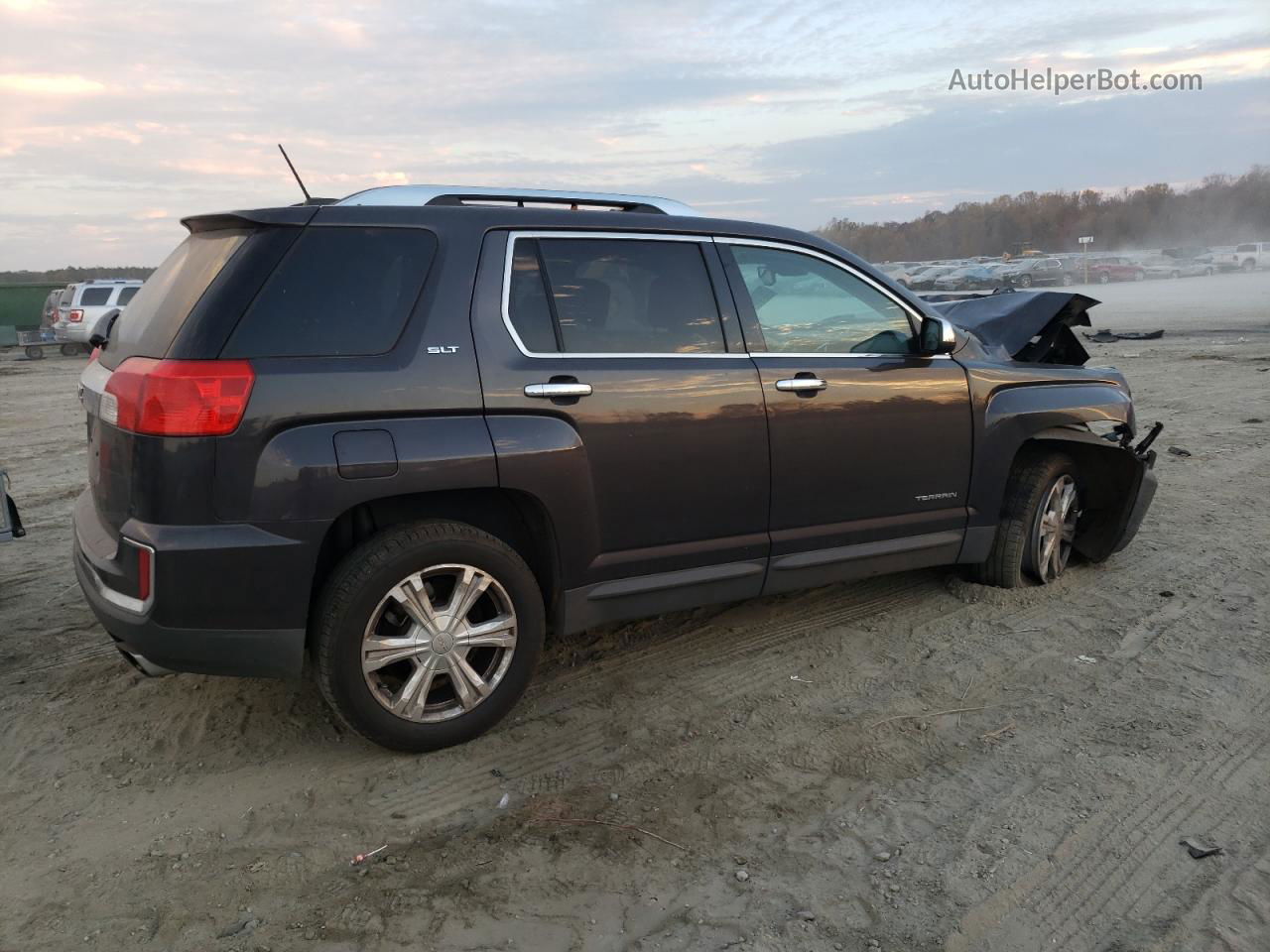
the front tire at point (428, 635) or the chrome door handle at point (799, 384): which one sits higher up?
the chrome door handle at point (799, 384)

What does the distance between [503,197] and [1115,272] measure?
4793 cm

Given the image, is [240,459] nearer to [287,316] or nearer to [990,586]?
[287,316]

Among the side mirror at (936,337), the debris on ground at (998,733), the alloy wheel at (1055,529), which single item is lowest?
the debris on ground at (998,733)

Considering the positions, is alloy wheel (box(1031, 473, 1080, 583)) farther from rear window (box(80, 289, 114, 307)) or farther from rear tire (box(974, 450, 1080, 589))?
rear window (box(80, 289, 114, 307))

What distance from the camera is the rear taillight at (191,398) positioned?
3115 millimetres

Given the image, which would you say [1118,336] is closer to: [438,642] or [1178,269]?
[438,642]

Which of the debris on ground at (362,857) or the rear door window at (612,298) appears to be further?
the rear door window at (612,298)

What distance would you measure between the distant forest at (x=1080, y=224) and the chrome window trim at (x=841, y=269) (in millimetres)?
68768

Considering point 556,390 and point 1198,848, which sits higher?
point 556,390

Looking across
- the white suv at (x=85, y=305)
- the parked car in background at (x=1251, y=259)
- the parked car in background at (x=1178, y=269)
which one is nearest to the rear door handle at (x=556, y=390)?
the white suv at (x=85, y=305)

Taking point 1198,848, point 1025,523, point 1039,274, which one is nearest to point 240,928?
point 1198,848

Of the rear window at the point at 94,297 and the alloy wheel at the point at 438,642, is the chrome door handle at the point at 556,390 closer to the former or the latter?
the alloy wheel at the point at 438,642

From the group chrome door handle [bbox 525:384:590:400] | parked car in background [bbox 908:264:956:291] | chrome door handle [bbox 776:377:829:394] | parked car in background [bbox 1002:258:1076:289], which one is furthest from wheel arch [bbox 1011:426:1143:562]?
parked car in background [bbox 1002:258:1076:289]

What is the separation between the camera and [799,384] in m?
4.21
